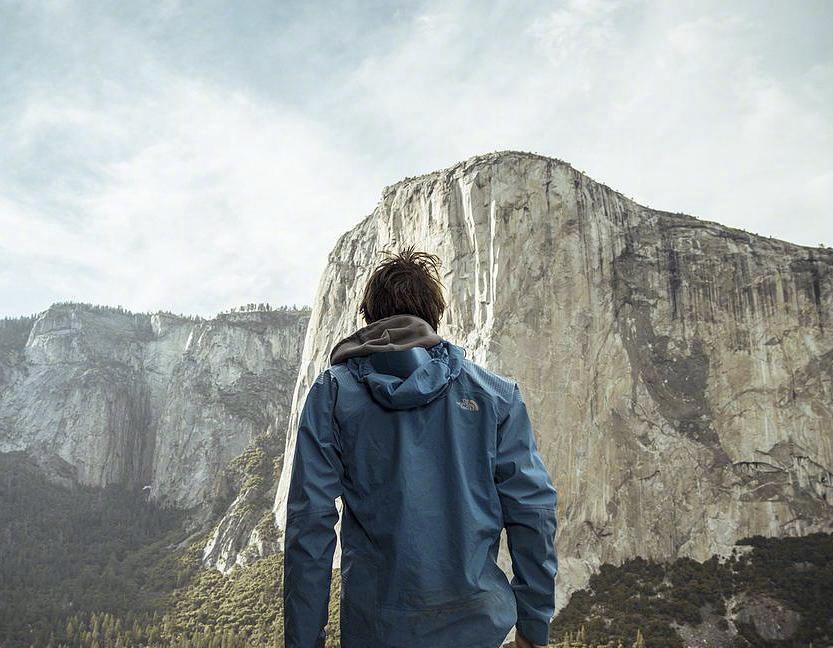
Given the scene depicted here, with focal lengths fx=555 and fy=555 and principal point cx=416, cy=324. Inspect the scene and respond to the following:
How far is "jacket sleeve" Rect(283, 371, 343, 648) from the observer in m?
1.92

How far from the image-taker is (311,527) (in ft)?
6.33

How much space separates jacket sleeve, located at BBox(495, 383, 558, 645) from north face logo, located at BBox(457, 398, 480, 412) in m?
0.15

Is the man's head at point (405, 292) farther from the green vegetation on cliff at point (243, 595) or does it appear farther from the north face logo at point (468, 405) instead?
the green vegetation on cliff at point (243, 595)

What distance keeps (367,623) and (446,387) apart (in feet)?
2.75

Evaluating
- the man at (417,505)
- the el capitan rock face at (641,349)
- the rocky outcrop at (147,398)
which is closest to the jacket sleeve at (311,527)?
the man at (417,505)

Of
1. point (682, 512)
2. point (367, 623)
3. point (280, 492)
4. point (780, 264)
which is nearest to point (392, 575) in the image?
point (367, 623)

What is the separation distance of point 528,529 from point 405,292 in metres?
1.01

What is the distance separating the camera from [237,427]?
217 ft

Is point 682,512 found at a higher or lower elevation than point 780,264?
lower

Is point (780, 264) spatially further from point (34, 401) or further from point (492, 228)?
point (34, 401)

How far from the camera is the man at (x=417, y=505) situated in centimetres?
185

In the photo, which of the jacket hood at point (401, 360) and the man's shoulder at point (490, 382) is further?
the man's shoulder at point (490, 382)

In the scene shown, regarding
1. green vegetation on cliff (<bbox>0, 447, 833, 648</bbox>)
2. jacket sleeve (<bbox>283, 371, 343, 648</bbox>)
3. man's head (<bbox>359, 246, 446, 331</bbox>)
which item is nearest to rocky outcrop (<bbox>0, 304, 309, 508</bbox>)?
green vegetation on cliff (<bbox>0, 447, 833, 648</bbox>)

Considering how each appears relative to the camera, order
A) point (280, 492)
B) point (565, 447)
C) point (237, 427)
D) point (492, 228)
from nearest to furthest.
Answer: point (565, 447) < point (492, 228) < point (280, 492) < point (237, 427)
